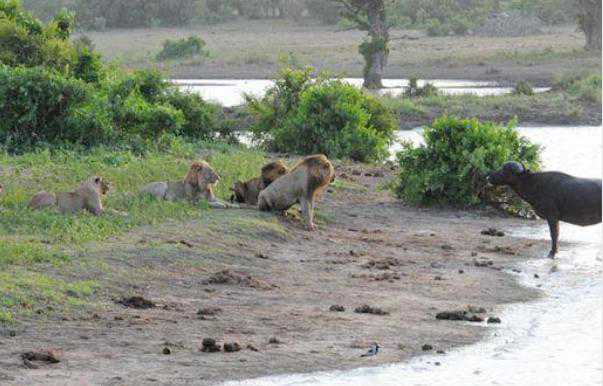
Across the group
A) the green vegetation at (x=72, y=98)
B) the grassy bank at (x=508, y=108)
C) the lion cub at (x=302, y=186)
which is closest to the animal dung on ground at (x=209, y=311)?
the lion cub at (x=302, y=186)

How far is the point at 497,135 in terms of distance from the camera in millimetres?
17156

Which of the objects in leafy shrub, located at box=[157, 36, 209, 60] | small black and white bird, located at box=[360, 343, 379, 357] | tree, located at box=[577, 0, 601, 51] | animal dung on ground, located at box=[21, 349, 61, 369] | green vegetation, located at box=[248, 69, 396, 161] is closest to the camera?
animal dung on ground, located at box=[21, 349, 61, 369]

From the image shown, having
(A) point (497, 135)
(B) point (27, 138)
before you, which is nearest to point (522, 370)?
(A) point (497, 135)

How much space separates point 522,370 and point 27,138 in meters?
10.4

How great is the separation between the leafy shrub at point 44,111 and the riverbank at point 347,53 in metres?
20.8

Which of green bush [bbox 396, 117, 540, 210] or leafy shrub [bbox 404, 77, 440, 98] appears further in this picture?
leafy shrub [bbox 404, 77, 440, 98]

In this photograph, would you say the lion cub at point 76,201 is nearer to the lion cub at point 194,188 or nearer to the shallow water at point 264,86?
the lion cub at point 194,188

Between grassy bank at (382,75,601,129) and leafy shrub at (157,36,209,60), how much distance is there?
687 inches

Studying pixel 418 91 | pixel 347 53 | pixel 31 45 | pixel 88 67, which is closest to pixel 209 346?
pixel 31 45

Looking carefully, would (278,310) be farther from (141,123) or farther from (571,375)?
(141,123)

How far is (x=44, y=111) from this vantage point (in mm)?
18234

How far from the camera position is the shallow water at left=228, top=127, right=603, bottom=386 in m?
8.89

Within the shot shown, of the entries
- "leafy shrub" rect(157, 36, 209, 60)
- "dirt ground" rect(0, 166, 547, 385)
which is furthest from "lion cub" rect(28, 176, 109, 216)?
"leafy shrub" rect(157, 36, 209, 60)

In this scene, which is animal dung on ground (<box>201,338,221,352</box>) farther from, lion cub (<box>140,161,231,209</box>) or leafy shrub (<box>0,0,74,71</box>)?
leafy shrub (<box>0,0,74,71</box>)
